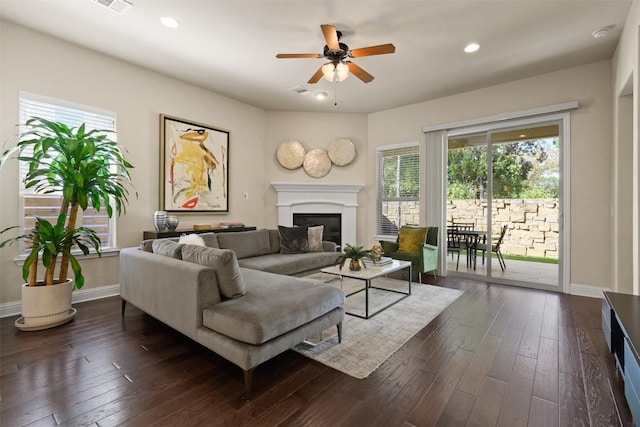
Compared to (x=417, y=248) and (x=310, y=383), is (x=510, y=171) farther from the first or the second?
(x=310, y=383)

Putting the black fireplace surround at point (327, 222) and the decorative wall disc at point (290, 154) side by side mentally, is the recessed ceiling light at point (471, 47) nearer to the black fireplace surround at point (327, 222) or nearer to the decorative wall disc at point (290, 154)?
the decorative wall disc at point (290, 154)

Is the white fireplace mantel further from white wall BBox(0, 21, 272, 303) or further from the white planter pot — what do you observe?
the white planter pot

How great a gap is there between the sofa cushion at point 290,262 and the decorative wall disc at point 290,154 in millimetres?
2149

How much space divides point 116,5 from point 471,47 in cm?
377

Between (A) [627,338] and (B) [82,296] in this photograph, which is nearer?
(A) [627,338]

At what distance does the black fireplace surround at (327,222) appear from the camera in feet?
19.4

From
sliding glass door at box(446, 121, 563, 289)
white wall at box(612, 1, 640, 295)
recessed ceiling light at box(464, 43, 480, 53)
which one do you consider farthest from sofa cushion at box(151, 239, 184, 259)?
white wall at box(612, 1, 640, 295)

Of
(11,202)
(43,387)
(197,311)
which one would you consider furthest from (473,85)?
(11,202)

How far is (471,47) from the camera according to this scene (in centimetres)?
340

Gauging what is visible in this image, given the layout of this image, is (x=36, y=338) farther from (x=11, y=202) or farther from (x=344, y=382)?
(x=344, y=382)

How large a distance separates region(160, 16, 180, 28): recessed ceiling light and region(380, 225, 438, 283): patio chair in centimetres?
396

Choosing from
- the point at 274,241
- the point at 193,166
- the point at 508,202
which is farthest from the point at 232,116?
the point at 508,202

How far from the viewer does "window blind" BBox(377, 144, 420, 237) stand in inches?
216

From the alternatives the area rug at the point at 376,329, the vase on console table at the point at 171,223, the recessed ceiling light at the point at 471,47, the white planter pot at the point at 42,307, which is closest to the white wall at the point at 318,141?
the vase on console table at the point at 171,223
